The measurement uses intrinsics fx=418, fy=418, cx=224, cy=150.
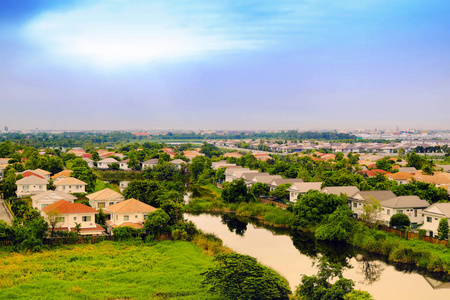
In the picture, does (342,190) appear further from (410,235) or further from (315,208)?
(410,235)

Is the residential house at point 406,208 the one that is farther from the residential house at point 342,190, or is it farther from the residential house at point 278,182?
the residential house at point 278,182

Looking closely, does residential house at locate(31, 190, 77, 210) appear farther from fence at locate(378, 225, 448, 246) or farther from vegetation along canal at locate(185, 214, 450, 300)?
fence at locate(378, 225, 448, 246)

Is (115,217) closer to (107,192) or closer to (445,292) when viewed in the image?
(107,192)

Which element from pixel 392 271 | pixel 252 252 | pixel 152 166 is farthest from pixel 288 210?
pixel 152 166

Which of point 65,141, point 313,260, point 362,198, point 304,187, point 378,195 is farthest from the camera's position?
point 65,141

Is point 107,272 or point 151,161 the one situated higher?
point 151,161

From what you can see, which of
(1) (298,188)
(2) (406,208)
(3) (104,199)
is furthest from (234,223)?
(2) (406,208)

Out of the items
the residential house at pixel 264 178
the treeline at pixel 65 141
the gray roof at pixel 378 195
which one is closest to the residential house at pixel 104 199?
the residential house at pixel 264 178
